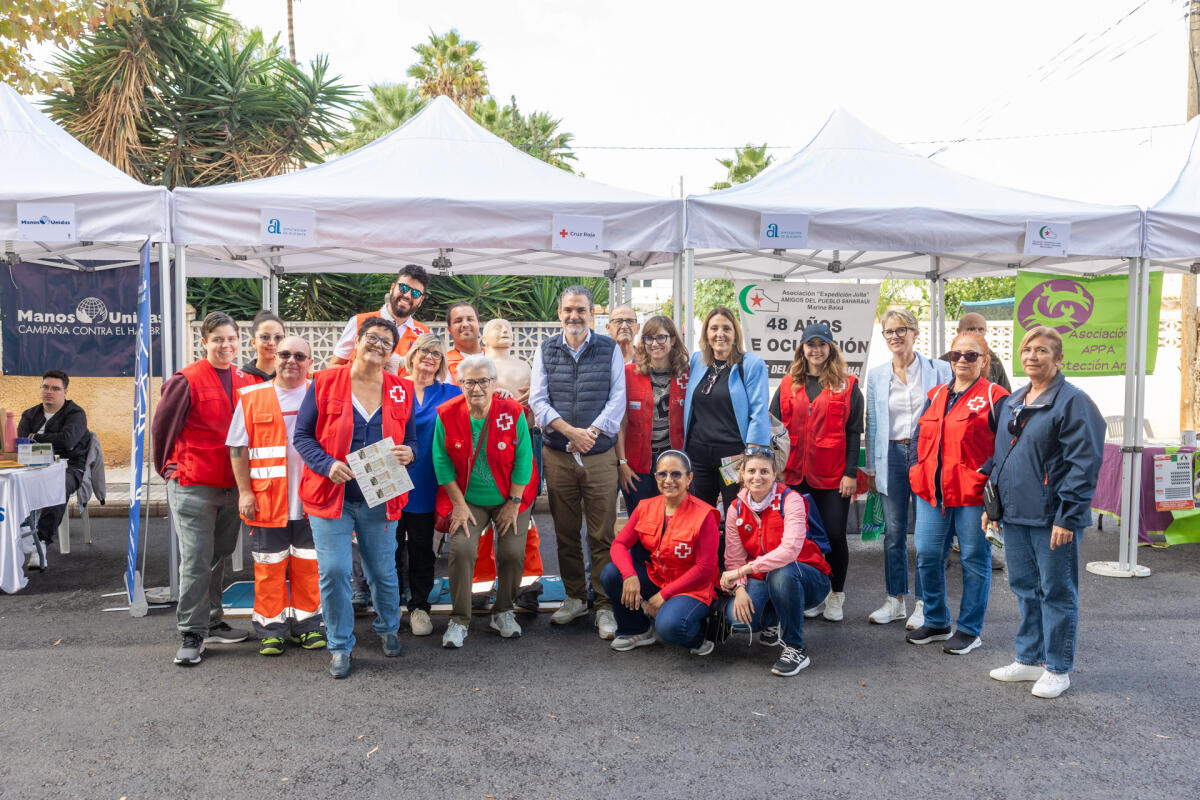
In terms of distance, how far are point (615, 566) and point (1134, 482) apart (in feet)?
13.6

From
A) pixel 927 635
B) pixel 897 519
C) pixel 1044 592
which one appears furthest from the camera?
pixel 897 519

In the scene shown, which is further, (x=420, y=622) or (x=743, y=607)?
(x=420, y=622)

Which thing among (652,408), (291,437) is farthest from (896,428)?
(291,437)

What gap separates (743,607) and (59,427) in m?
5.60

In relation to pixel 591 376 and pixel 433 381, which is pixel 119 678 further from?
pixel 591 376

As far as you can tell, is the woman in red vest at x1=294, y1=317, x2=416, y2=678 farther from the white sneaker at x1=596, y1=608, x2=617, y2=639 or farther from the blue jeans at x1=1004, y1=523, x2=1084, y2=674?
the blue jeans at x1=1004, y1=523, x2=1084, y2=674

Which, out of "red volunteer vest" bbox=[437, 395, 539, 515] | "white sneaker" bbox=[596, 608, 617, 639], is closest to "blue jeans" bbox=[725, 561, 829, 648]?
"white sneaker" bbox=[596, 608, 617, 639]

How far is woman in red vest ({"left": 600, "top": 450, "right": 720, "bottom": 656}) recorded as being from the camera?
4.18 metres

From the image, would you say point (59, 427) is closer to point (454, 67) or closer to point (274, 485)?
point (274, 485)

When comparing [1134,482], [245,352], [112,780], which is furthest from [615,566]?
[245,352]

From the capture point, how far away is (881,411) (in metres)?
4.89

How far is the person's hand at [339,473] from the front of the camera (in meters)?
3.82

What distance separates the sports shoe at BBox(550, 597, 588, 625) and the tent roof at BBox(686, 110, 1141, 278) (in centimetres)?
232

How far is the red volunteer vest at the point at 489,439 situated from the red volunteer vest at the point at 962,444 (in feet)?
7.04
